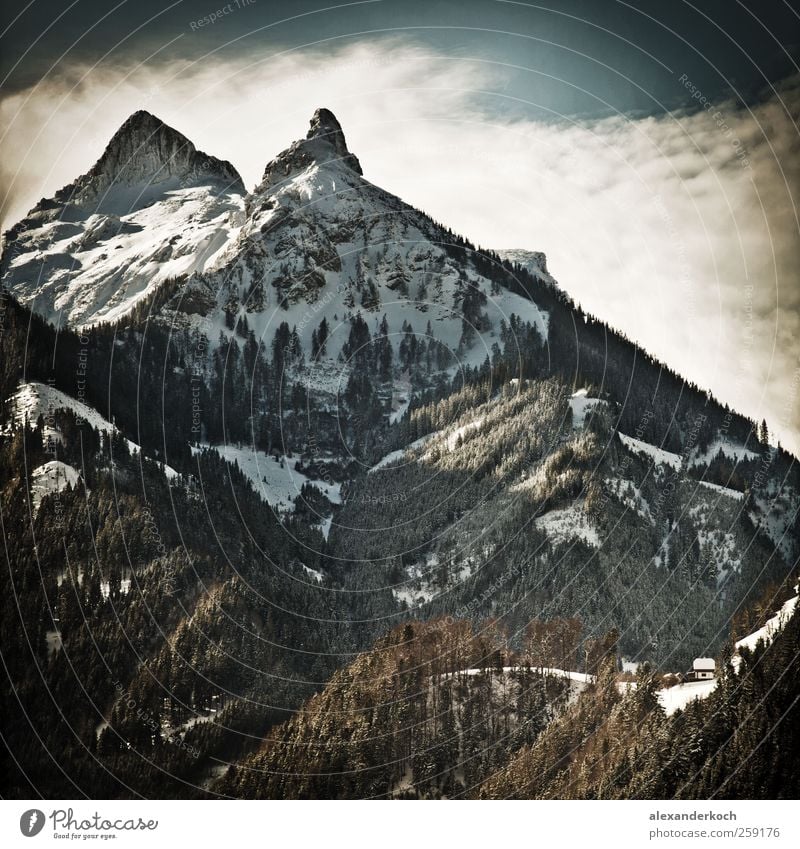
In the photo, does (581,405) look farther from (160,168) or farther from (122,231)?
(160,168)

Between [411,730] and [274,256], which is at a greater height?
[274,256]

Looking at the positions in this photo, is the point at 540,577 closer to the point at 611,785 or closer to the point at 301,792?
the point at 301,792

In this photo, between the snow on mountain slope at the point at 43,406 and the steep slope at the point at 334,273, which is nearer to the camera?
the snow on mountain slope at the point at 43,406

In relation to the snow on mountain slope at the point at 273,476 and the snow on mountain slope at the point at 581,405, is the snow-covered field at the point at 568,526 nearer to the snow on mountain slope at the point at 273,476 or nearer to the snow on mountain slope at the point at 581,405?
the snow on mountain slope at the point at 581,405

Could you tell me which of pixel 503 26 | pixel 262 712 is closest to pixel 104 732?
pixel 262 712

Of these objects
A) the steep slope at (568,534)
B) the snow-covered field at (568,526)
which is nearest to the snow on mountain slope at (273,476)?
the steep slope at (568,534)

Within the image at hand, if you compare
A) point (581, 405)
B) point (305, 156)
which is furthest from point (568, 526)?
point (305, 156)

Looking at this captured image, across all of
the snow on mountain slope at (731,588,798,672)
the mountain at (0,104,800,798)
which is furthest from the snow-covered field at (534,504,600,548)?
the snow on mountain slope at (731,588,798,672)

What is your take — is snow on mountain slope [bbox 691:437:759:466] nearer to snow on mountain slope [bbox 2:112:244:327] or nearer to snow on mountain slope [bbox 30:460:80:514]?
snow on mountain slope [bbox 30:460:80:514]
